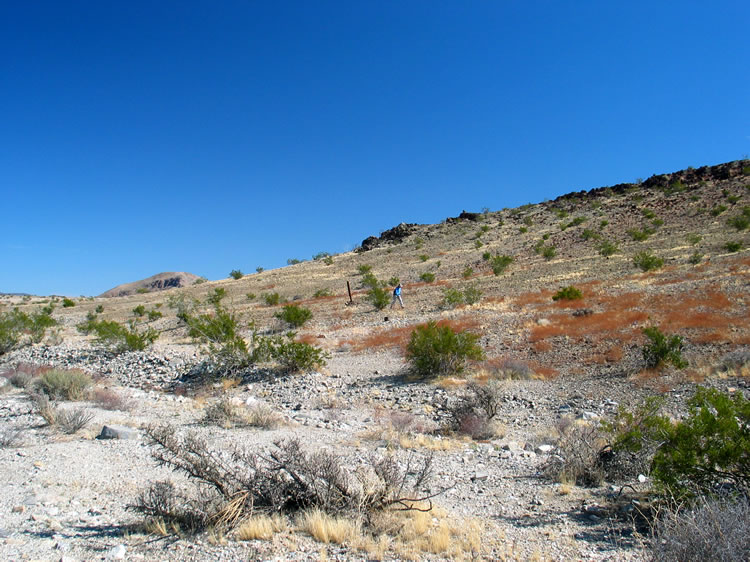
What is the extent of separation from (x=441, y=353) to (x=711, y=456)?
9.34m

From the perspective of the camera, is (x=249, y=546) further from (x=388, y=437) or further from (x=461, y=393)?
(x=461, y=393)

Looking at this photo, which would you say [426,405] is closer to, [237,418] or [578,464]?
[237,418]

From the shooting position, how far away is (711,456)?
13.7ft


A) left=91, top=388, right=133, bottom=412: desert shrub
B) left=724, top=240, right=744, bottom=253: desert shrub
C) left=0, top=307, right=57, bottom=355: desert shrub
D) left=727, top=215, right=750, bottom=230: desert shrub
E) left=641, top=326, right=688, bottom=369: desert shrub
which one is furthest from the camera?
left=727, top=215, right=750, bottom=230: desert shrub

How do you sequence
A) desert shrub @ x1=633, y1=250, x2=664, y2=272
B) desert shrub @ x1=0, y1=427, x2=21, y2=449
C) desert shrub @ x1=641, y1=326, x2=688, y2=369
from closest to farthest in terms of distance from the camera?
desert shrub @ x1=0, y1=427, x2=21, y2=449 < desert shrub @ x1=641, y1=326, x2=688, y2=369 < desert shrub @ x1=633, y1=250, x2=664, y2=272

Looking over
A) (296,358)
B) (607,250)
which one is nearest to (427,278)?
(607,250)

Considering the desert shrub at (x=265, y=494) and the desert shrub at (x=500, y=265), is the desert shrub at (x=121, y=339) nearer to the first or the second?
the desert shrub at (x=265, y=494)

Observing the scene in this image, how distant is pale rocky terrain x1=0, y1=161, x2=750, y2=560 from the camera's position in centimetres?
410

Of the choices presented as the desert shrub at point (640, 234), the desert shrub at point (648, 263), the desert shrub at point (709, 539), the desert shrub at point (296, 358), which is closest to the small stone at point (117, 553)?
the desert shrub at point (709, 539)

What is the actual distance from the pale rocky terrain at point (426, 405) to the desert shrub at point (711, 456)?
0.66 m

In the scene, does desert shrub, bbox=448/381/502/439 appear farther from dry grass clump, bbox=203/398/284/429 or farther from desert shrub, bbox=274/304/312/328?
desert shrub, bbox=274/304/312/328

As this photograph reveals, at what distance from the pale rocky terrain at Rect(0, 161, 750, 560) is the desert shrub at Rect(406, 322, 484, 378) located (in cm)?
49

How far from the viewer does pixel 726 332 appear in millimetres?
13000

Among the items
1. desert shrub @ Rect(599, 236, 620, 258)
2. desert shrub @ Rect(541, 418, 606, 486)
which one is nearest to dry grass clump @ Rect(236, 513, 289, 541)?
desert shrub @ Rect(541, 418, 606, 486)
